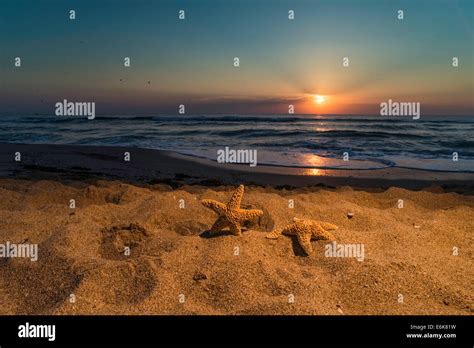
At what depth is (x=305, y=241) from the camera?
15.8ft

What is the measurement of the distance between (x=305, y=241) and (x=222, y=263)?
3.75 feet

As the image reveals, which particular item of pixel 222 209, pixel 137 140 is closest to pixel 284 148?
pixel 137 140

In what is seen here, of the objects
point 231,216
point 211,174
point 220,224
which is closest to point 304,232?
point 231,216

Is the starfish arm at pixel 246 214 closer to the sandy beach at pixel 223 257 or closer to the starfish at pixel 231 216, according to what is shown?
the starfish at pixel 231 216

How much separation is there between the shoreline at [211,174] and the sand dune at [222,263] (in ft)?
9.81

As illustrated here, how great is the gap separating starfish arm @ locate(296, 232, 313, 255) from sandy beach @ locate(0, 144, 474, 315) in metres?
0.07

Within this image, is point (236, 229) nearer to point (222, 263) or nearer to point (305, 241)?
point (222, 263)

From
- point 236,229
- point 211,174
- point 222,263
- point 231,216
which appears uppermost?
Answer: point 211,174

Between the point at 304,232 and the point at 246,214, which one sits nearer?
the point at 304,232

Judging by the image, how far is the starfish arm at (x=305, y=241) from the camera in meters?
4.72

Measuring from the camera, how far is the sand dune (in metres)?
3.71

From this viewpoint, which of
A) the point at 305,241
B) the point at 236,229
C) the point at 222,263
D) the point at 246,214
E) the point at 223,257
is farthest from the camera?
the point at 246,214

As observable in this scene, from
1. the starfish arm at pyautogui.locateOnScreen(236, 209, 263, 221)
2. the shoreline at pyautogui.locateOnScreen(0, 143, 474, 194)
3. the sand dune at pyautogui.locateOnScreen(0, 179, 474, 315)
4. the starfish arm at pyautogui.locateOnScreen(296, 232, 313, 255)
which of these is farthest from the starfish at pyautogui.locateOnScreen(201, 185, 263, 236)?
the shoreline at pyautogui.locateOnScreen(0, 143, 474, 194)

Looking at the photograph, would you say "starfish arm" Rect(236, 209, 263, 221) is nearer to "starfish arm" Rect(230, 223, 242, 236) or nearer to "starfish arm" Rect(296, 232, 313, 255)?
"starfish arm" Rect(230, 223, 242, 236)
